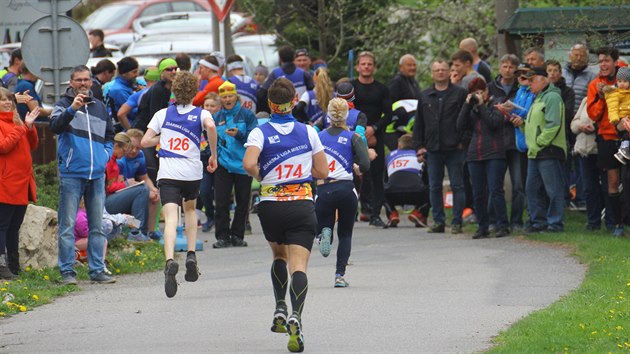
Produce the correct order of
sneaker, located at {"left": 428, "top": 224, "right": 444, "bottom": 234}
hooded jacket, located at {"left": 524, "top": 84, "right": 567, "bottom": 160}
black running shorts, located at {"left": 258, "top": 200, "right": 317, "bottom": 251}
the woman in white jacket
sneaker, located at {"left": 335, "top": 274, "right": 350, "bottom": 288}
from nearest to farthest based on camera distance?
black running shorts, located at {"left": 258, "top": 200, "right": 317, "bottom": 251}, sneaker, located at {"left": 335, "top": 274, "right": 350, "bottom": 288}, hooded jacket, located at {"left": 524, "top": 84, "right": 567, "bottom": 160}, the woman in white jacket, sneaker, located at {"left": 428, "top": 224, "right": 444, "bottom": 234}

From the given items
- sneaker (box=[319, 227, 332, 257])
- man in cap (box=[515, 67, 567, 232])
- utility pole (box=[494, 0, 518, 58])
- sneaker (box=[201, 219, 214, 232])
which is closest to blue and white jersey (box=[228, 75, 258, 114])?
sneaker (box=[201, 219, 214, 232])

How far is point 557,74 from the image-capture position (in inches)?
701

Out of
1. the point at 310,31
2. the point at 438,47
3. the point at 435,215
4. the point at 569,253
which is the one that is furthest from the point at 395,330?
the point at 310,31

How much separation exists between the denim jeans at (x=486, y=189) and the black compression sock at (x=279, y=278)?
24.9 feet

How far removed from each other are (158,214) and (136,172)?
59cm

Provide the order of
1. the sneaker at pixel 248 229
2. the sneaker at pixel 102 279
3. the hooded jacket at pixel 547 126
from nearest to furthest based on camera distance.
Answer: the sneaker at pixel 102 279, the hooded jacket at pixel 547 126, the sneaker at pixel 248 229

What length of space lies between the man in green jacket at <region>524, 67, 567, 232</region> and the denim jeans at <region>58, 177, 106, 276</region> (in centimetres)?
576

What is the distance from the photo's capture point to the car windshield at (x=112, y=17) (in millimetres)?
36219

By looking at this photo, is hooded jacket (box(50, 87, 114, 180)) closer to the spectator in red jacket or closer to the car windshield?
the spectator in red jacket

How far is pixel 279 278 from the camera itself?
10.9 metres

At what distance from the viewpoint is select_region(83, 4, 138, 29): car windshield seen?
3622 centimetres

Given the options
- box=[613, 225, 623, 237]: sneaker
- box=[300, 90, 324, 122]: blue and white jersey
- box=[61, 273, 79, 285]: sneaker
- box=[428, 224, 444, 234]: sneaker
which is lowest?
box=[428, 224, 444, 234]: sneaker

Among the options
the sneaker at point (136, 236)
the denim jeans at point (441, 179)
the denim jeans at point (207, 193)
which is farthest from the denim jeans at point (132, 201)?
the denim jeans at point (441, 179)

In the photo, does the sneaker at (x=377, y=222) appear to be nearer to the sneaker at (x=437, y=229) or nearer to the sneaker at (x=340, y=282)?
the sneaker at (x=437, y=229)
